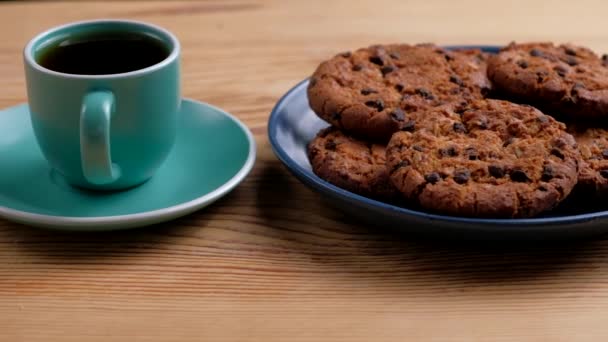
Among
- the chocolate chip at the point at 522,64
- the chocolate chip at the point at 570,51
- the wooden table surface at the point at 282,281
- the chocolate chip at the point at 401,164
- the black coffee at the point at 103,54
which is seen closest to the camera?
the wooden table surface at the point at 282,281

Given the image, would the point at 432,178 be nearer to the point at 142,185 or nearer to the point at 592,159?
the point at 592,159

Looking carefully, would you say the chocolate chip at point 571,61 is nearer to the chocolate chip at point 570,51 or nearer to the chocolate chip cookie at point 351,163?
the chocolate chip at point 570,51

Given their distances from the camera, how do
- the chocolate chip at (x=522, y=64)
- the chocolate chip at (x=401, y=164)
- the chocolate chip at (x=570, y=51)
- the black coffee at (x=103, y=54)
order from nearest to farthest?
1. the chocolate chip at (x=401, y=164)
2. the black coffee at (x=103, y=54)
3. the chocolate chip at (x=522, y=64)
4. the chocolate chip at (x=570, y=51)

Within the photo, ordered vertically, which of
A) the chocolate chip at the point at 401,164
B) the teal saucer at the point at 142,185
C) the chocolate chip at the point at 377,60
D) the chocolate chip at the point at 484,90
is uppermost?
the chocolate chip at the point at 484,90

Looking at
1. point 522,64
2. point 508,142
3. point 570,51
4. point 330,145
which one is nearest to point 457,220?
point 508,142

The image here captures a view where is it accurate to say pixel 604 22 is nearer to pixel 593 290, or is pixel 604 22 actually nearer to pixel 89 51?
pixel 593 290

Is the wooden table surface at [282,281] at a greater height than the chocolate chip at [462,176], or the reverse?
the chocolate chip at [462,176]

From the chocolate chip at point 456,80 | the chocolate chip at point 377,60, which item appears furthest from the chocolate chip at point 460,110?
the chocolate chip at point 377,60

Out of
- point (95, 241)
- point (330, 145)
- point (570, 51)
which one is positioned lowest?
point (95, 241)
